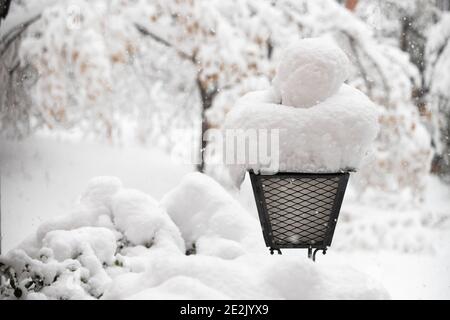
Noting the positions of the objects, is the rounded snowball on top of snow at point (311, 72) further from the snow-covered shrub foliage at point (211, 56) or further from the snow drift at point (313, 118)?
the snow-covered shrub foliage at point (211, 56)

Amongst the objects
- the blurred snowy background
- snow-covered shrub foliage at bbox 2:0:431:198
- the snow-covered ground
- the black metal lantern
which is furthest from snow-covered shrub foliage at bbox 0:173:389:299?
snow-covered shrub foliage at bbox 2:0:431:198

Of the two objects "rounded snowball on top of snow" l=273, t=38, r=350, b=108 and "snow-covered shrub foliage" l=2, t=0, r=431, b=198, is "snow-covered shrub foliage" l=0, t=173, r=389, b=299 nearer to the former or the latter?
"rounded snowball on top of snow" l=273, t=38, r=350, b=108

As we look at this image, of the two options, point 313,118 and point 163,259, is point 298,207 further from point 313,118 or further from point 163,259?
point 163,259

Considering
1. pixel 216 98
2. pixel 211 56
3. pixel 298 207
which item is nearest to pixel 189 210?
pixel 298 207

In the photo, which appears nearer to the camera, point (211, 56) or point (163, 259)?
point (163, 259)

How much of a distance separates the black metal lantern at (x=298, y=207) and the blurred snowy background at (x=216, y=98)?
105 centimetres

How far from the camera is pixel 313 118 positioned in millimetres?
861

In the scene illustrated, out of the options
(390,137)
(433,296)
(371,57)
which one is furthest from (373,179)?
(433,296)

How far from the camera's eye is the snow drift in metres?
0.85

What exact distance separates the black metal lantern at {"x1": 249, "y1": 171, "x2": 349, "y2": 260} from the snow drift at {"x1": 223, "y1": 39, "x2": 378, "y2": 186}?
30 mm

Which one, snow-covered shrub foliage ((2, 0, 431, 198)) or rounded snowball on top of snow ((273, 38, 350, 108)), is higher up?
snow-covered shrub foliage ((2, 0, 431, 198))

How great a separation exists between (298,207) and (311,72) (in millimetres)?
254

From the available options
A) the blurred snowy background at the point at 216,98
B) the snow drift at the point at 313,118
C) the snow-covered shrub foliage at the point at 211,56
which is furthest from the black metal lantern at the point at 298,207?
the snow-covered shrub foliage at the point at 211,56
